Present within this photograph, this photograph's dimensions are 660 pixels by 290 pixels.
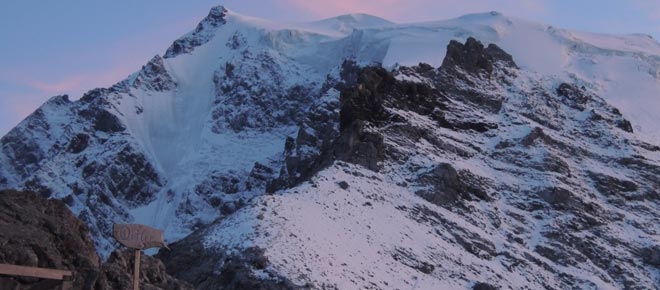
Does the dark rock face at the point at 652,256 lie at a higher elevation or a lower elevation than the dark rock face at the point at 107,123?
higher

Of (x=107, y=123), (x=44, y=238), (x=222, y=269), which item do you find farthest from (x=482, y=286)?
(x=107, y=123)

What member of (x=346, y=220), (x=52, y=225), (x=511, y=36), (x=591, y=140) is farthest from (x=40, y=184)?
(x=52, y=225)

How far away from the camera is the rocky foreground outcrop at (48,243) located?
21.0 m

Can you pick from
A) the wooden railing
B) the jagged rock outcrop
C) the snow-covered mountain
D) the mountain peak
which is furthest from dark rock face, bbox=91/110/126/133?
the wooden railing

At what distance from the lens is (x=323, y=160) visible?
257 ft

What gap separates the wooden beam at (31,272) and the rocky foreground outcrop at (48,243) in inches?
64.6

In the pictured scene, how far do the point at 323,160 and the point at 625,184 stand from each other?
24401 mm

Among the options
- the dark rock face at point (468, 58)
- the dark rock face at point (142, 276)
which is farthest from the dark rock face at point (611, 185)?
the dark rock face at point (142, 276)

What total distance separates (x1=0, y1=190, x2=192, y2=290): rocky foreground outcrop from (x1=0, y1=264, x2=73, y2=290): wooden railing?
1.23 meters

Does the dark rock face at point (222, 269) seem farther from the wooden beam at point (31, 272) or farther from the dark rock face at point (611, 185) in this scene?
the dark rock face at point (611, 185)

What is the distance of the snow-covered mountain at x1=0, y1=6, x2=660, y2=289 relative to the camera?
59.3 metres

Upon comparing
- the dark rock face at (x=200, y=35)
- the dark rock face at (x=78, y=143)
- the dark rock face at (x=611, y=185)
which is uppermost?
the dark rock face at (x=611, y=185)

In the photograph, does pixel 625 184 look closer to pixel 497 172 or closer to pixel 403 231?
pixel 497 172

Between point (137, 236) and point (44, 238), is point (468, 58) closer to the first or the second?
point (44, 238)
